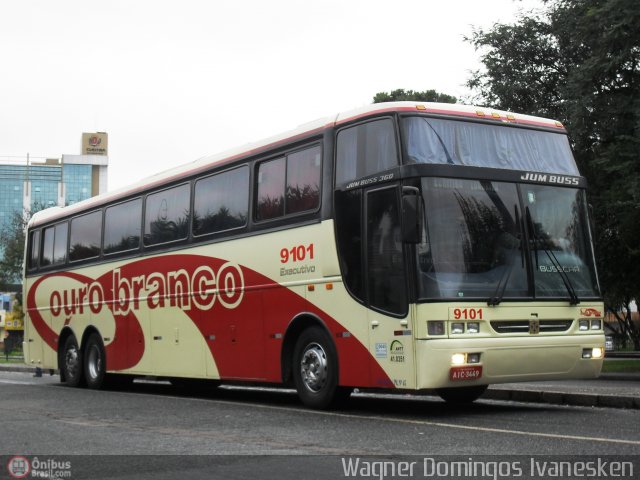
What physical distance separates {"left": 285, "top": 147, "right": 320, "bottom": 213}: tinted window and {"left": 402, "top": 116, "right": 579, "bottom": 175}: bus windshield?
1767 millimetres

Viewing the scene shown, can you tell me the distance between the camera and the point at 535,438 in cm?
907

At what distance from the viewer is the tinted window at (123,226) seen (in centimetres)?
1816

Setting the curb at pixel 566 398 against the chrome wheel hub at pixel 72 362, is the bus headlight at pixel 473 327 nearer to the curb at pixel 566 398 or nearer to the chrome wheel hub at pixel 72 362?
the curb at pixel 566 398

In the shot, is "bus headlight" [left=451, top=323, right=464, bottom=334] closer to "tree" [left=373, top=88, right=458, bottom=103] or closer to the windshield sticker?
the windshield sticker

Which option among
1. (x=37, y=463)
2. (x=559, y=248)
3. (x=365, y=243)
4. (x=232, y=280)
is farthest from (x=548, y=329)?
(x=37, y=463)

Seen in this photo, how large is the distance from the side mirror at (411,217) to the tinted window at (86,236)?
9.99 meters

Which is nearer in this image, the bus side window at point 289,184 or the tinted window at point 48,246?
the bus side window at point 289,184

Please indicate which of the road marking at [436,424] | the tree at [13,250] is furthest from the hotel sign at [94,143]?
the road marking at [436,424]

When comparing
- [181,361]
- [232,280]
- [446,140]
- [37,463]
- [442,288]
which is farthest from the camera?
[181,361]

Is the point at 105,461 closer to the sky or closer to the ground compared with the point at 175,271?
closer to the ground

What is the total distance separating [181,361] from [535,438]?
8657mm

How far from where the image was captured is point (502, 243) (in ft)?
38.2

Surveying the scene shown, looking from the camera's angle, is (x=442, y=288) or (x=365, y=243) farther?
(x=365, y=243)

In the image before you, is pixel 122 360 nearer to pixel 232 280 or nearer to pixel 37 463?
pixel 232 280
